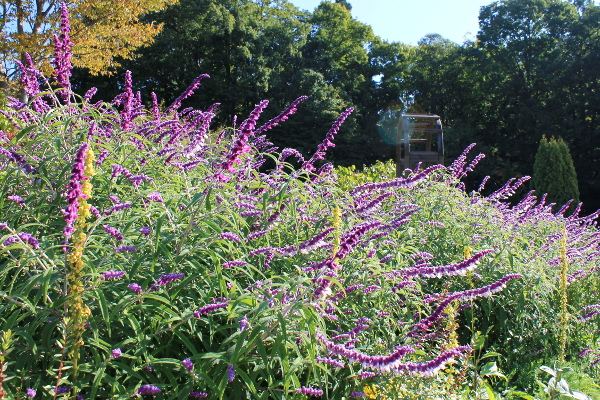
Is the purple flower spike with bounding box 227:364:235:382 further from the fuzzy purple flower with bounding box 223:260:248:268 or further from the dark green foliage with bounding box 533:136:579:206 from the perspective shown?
the dark green foliage with bounding box 533:136:579:206

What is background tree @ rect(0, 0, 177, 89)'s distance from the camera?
52.6 ft

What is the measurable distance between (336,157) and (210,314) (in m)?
34.0


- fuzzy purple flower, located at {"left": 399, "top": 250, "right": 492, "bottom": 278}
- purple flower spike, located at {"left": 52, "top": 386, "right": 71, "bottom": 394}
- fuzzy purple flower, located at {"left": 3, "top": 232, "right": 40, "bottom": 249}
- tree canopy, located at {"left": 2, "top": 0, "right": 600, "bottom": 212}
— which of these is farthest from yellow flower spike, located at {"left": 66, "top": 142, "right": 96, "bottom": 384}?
tree canopy, located at {"left": 2, "top": 0, "right": 600, "bottom": 212}

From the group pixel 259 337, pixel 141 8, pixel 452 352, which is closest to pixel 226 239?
pixel 259 337

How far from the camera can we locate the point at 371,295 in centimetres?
281

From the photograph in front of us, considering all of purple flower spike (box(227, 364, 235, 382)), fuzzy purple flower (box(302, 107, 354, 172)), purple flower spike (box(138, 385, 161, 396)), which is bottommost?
purple flower spike (box(138, 385, 161, 396))

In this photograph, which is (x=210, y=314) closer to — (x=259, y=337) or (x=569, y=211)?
(x=259, y=337)

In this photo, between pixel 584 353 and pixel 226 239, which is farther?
pixel 584 353

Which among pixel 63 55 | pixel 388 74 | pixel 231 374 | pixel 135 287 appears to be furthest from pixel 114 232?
pixel 388 74

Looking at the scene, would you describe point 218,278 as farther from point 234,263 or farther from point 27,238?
point 27,238

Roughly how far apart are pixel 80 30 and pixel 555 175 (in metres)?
17.9

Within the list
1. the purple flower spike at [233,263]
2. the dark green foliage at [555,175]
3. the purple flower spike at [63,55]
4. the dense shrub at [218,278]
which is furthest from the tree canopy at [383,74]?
the purple flower spike at [233,263]

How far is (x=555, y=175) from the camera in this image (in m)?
17.9

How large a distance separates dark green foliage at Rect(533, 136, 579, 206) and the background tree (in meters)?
15.8
